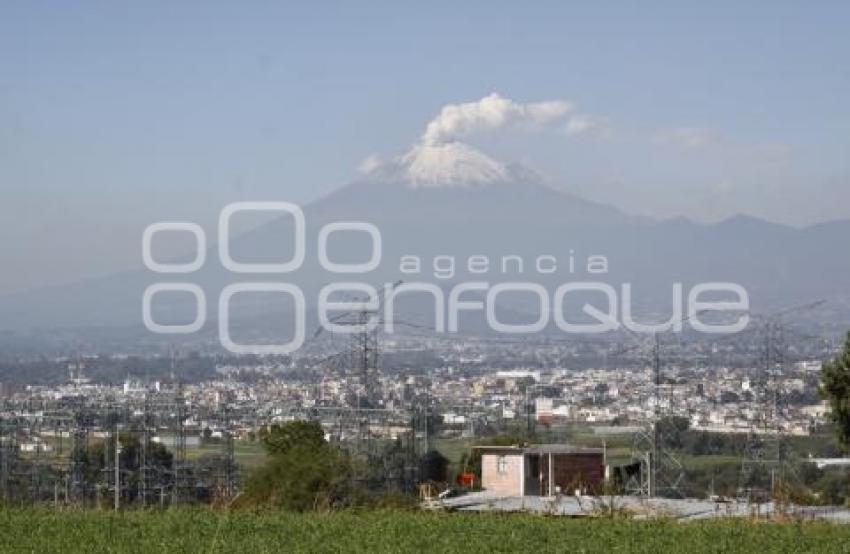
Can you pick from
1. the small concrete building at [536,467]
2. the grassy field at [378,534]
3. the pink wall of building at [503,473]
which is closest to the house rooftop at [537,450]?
the small concrete building at [536,467]

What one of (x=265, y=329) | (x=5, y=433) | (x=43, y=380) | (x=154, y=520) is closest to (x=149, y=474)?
(x=5, y=433)

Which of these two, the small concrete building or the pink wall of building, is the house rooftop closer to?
the small concrete building

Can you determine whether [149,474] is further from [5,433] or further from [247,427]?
[247,427]

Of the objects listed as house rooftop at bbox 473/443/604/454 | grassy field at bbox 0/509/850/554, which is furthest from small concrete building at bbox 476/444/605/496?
grassy field at bbox 0/509/850/554

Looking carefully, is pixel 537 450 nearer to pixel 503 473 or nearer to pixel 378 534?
pixel 503 473

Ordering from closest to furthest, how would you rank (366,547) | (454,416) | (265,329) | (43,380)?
(366,547) < (454,416) < (43,380) < (265,329)

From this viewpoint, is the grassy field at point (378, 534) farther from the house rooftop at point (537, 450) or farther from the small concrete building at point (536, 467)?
the house rooftop at point (537, 450)
